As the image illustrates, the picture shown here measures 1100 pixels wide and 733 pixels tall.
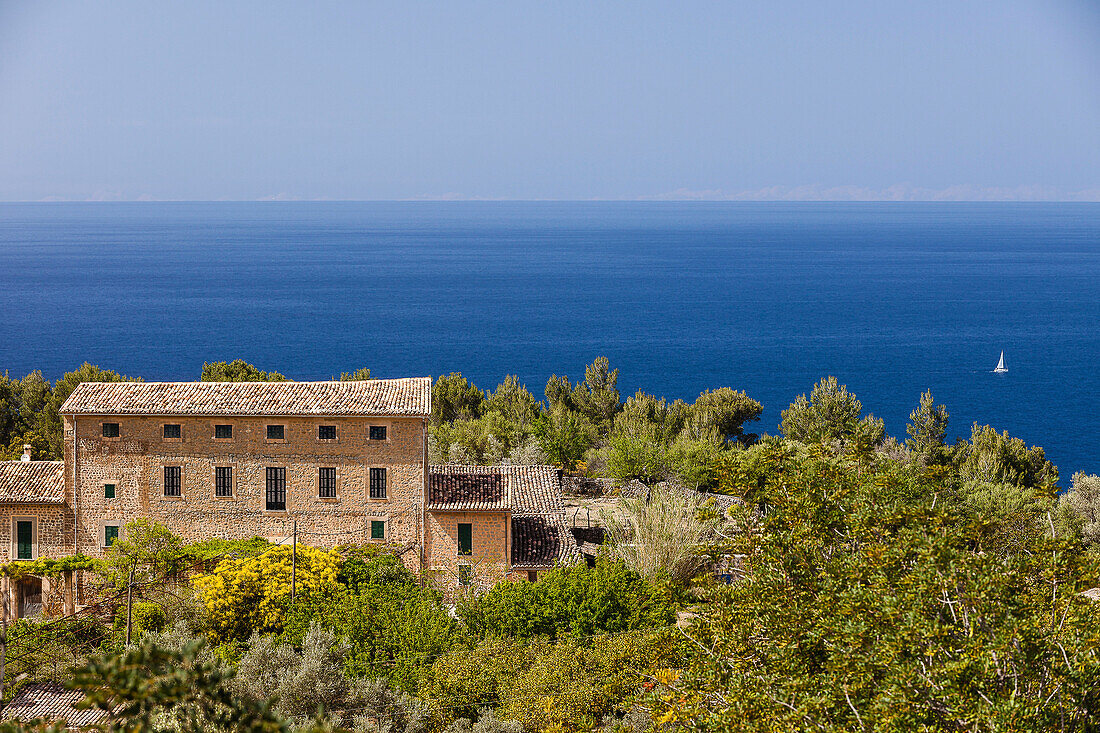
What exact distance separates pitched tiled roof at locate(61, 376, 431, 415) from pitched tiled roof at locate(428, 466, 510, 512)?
7.88 ft

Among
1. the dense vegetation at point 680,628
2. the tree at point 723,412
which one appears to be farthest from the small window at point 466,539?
the tree at point 723,412

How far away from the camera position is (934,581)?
13.0 meters

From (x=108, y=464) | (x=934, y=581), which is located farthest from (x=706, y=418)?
(x=934, y=581)

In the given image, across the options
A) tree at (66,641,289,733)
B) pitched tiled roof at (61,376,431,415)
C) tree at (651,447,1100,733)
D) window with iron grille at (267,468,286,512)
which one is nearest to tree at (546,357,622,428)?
pitched tiled roof at (61,376,431,415)

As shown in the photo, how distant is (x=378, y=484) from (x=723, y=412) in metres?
25.2

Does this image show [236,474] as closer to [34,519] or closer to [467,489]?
[34,519]

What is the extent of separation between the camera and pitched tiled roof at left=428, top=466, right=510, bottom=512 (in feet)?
99.7

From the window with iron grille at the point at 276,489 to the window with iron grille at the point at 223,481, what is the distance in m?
1.05

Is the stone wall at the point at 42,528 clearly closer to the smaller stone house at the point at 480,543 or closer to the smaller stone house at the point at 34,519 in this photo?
the smaller stone house at the point at 34,519

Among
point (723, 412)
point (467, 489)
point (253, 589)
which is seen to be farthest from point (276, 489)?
point (723, 412)

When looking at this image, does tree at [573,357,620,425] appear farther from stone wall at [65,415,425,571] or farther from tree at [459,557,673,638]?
tree at [459,557,673,638]

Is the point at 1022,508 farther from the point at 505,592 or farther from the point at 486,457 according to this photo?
the point at 486,457

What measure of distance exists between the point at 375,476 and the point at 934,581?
20.0 meters

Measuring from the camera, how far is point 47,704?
22.0 m
